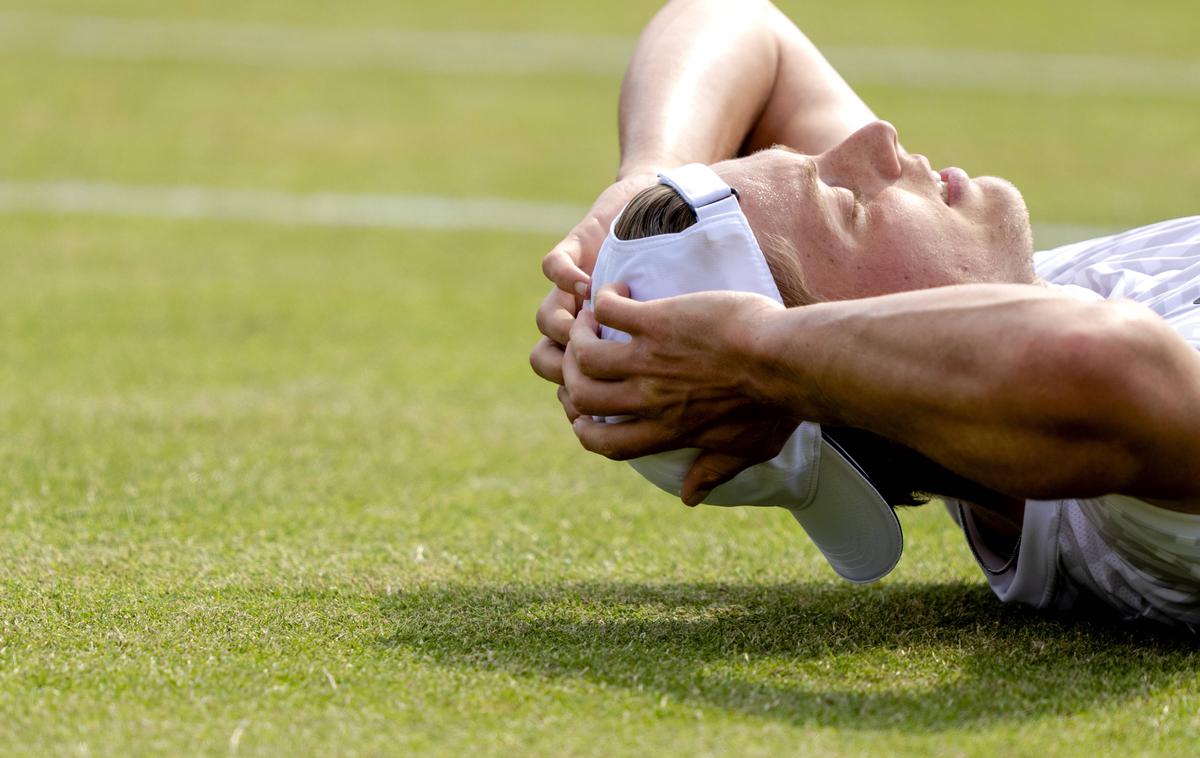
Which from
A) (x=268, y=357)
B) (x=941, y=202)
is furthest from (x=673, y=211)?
(x=268, y=357)

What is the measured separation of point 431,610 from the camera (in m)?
2.27

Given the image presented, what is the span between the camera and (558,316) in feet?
7.39

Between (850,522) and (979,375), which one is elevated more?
(979,375)

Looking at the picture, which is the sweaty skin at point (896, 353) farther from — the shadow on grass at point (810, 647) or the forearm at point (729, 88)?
the forearm at point (729, 88)

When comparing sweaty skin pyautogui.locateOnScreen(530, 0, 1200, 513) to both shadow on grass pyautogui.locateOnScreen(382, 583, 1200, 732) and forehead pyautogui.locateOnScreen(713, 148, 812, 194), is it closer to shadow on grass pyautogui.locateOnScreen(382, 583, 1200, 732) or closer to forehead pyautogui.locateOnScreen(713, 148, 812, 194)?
forehead pyautogui.locateOnScreen(713, 148, 812, 194)

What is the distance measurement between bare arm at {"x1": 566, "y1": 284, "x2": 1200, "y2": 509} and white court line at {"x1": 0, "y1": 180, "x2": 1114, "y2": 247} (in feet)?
13.9

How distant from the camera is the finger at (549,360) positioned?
225cm

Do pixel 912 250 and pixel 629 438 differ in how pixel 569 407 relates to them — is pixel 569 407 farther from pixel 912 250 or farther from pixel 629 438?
pixel 912 250

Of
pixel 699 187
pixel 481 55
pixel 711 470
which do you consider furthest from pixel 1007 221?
pixel 481 55

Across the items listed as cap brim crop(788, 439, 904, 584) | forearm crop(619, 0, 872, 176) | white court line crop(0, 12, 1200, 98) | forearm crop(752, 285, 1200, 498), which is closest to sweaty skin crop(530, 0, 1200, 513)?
forearm crop(752, 285, 1200, 498)

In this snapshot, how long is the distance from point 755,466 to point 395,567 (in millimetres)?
706

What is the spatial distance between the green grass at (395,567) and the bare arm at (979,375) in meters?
0.33

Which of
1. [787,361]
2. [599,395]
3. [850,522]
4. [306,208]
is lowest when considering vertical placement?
[306,208]

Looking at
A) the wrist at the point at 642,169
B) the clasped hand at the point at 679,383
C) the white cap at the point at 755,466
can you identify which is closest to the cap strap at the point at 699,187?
the white cap at the point at 755,466
